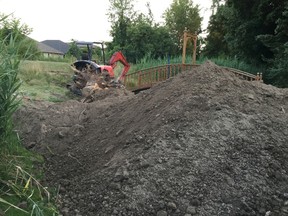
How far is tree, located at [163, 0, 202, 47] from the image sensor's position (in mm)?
33625

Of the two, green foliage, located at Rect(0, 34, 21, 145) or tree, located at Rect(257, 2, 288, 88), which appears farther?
tree, located at Rect(257, 2, 288, 88)

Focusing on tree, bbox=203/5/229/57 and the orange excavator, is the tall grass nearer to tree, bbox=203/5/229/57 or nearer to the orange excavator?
the orange excavator

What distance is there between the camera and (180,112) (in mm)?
4094

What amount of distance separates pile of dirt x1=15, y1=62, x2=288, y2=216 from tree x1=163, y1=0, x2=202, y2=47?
94.5 ft

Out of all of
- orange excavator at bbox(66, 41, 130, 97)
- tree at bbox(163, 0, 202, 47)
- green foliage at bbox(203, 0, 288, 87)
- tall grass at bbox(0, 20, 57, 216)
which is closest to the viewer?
tall grass at bbox(0, 20, 57, 216)

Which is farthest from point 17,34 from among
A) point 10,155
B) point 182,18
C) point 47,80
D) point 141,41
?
point 182,18

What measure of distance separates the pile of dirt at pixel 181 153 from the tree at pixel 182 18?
28.8 metres

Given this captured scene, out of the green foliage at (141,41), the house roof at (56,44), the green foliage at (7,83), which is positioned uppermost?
the green foliage at (7,83)

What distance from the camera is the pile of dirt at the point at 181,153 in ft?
9.92

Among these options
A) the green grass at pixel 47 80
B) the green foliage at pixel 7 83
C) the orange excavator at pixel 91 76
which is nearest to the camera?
the green foliage at pixel 7 83

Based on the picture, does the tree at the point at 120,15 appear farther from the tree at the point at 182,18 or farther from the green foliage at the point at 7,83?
the green foliage at the point at 7,83

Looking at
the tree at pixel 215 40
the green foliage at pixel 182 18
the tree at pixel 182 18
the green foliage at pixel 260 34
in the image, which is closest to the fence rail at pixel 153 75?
the green foliage at pixel 260 34

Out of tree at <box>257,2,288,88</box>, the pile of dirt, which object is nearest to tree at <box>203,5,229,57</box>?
tree at <box>257,2,288,88</box>

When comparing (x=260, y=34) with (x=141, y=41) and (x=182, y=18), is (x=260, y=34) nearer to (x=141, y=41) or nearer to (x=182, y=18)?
(x=141, y=41)
